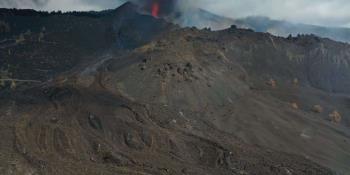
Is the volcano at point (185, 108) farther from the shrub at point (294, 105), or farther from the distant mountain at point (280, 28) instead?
the distant mountain at point (280, 28)

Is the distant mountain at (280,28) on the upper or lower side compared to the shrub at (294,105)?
upper

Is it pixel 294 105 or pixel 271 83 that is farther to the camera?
pixel 271 83

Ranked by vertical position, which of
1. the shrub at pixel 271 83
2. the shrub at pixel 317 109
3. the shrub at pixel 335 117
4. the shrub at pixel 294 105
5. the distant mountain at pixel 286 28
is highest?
the distant mountain at pixel 286 28

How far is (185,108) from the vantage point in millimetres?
57875

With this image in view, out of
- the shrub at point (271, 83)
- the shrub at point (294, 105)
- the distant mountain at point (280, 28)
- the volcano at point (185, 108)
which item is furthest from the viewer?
the distant mountain at point (280, 28)

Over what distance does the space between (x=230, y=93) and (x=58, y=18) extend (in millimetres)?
75289

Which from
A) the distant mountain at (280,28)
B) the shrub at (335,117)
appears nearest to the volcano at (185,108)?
the shrub at (335,117)

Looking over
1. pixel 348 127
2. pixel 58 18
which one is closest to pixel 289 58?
pixel 348 127

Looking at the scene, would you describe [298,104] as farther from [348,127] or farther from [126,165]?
[126,165]

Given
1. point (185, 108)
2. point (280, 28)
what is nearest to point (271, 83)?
point (185, 108)

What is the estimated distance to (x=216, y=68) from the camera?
72688 mm

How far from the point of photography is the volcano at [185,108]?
138 feet

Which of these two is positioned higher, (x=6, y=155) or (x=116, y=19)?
Result: (x=116, y=19)

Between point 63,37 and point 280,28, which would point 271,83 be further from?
point 280,28
